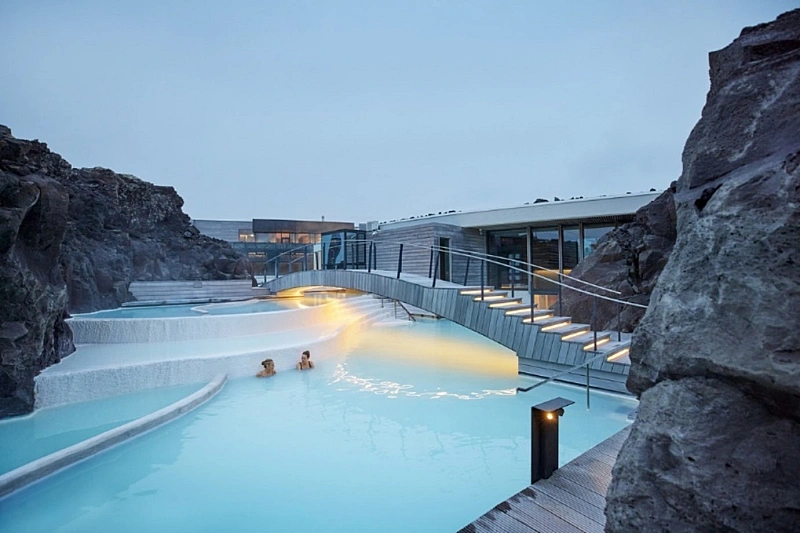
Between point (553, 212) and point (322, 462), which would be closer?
point (322, 462)

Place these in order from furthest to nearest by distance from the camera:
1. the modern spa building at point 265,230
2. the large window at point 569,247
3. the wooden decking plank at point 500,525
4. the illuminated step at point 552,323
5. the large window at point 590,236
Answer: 1. the modern spa building at point 265,230
2. the large window at point 569,247
3. the large window at point 590,236
4. the illuminated step at point 552,323
5. the wooden decking plank at point 500,525

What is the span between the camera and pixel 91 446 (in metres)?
4.85

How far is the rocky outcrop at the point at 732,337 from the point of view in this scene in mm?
1129

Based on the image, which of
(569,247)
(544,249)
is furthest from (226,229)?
(569,247)

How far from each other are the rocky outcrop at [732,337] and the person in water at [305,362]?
308 inches

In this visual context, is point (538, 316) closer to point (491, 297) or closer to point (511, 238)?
point (491, 297)

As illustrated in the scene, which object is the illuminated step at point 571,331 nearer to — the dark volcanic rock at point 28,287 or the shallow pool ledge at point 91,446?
the shallow pool ledge at point 91,446

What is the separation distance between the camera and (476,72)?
1109 inches

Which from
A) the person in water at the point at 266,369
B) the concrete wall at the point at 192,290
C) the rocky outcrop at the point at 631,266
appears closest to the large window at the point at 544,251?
the rocky outcrop at the point at 631,266

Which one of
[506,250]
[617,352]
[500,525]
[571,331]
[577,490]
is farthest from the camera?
[506,250]

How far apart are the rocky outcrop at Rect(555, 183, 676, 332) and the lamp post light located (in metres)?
4.92

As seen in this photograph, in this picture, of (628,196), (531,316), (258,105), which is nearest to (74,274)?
(531,316)

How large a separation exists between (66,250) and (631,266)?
49.4ft

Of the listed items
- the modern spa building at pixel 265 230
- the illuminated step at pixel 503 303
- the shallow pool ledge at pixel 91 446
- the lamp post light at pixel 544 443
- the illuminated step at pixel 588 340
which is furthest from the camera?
the modern spa building at pixel 265 230
